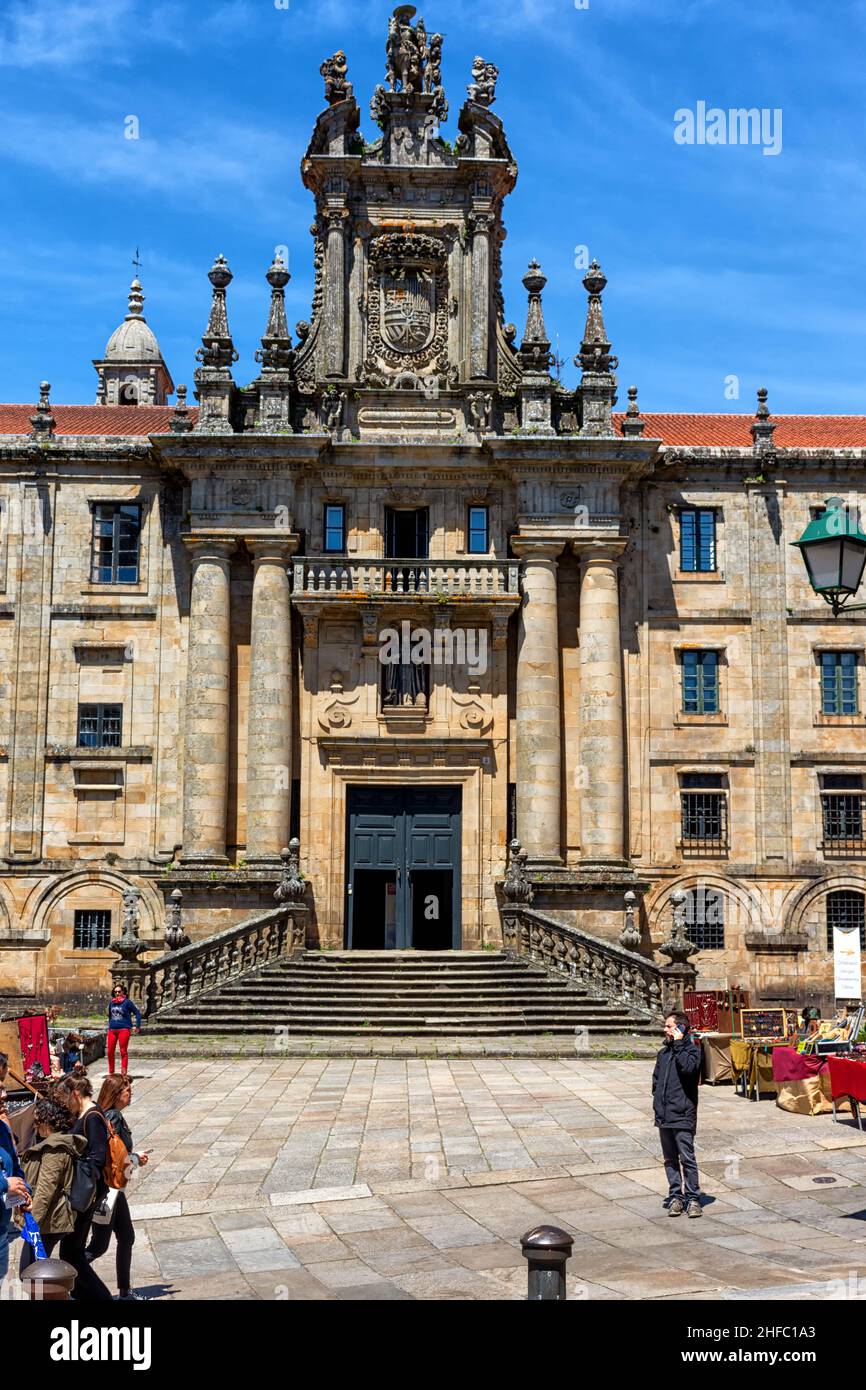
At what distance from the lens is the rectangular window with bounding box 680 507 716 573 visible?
117ft

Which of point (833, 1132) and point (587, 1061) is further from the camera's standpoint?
point (587, 1061)

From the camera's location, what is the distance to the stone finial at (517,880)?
3175 cm

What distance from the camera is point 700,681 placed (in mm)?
35344

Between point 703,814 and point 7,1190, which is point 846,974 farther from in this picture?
point 7,1190

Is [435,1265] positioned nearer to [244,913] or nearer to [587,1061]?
[587,1061]

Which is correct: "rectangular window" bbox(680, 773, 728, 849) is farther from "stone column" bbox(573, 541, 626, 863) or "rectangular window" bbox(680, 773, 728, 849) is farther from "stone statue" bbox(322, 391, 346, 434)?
"stone statue" bbox(322, 391, 346, 434)

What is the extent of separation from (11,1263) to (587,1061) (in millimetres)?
14727

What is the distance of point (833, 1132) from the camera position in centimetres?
1803

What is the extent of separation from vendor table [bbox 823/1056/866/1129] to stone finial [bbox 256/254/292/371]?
2212 centimetres

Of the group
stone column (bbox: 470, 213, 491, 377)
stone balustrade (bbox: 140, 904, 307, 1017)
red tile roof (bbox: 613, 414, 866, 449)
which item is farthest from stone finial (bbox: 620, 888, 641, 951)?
stone column (bbox: 470, 213, 491, 377)

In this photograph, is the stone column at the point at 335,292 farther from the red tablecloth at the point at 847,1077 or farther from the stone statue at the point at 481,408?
the red tablecloth at the point at 847,1077

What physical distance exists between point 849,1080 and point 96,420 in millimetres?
29668

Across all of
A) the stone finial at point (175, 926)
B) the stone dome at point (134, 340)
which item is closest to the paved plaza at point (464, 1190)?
the stone finial at point (175, 926)

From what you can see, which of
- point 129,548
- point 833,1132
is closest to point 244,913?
point 129,548
